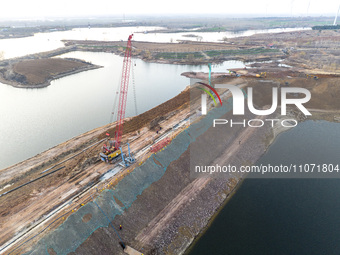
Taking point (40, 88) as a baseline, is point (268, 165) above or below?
below

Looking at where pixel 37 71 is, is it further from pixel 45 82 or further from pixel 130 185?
pixel 130 185

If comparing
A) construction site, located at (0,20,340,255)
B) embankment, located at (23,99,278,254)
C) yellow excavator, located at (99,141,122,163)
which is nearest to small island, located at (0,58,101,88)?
construction site, located at (0,20,340,255)

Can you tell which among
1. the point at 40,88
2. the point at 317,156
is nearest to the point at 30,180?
the point at 317,156

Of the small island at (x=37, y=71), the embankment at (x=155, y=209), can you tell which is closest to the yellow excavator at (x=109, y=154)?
the embankment at (x=155, y=209)

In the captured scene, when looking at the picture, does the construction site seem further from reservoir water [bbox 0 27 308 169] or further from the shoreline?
the shoreline

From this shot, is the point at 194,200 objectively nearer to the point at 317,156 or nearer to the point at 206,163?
the point at 206,163

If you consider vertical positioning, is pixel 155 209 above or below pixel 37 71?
below

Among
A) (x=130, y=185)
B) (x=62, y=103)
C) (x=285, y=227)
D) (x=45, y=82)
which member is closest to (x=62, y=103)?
(x=62, y=103)

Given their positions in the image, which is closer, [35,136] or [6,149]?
[6,149]
